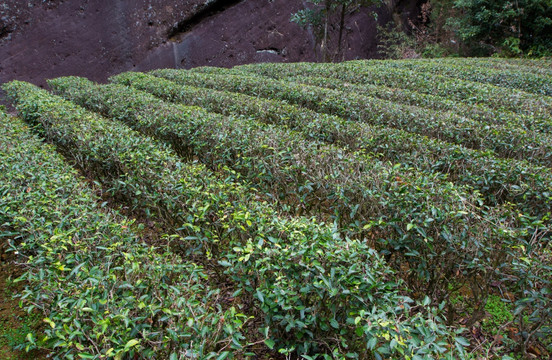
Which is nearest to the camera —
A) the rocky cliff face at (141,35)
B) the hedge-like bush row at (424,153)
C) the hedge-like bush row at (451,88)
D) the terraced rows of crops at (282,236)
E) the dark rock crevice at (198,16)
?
the terraced rows of crops at (282,236)

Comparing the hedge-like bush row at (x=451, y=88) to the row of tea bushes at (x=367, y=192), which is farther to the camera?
the hedge-like bush row at (x=451, y=88)

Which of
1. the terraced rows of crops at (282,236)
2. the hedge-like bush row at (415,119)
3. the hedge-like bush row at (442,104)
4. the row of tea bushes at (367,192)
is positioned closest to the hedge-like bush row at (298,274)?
the terraced rows of crops at (282,236)

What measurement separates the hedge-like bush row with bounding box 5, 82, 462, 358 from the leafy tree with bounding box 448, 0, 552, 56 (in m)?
16.2

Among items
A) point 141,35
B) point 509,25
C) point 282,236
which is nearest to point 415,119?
point 282,236

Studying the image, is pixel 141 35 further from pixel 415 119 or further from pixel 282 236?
pixel 282 236

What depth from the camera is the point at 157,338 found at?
1.90m

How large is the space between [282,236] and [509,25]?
17750 millimetres

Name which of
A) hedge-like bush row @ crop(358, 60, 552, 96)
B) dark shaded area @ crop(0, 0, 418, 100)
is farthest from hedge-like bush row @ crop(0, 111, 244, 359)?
dark shaded area @ crop(0, 0, 418, 100)

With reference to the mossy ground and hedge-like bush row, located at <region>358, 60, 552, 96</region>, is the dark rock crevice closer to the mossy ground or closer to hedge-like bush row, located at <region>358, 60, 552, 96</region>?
hedge-like bush row, located at <region>358, 60, 552, 96</region>

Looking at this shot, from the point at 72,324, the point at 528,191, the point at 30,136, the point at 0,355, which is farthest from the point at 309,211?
the point at 30,136

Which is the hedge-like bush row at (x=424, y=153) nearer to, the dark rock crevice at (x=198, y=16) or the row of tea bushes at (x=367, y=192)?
the row of tea bushes at (x=367, y=192)

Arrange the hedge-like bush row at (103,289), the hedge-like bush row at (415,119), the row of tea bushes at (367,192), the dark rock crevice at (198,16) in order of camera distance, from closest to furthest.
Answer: the hedge-like bush row at (103,289) < the row of tea bushes at (367,192) < the hedge-like bush row at (415,119) < the dark rock crevice at (198,16)

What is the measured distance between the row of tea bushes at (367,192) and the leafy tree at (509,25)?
48.4 feet

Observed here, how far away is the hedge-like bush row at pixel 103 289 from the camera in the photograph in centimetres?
185
